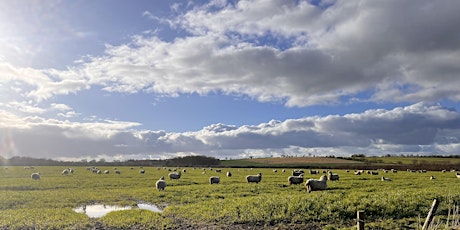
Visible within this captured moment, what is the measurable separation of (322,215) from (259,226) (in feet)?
12.6

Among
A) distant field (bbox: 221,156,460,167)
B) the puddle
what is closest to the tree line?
distant field (bbox: 221,156,460,167)

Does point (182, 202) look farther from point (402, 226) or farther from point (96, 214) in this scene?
point (402, 226)

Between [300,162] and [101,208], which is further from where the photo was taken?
[300,162]

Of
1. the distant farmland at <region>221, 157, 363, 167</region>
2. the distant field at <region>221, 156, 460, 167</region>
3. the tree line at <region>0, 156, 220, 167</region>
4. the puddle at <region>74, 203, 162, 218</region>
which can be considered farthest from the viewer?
the tree line at <region>0, 156, 220, 167</region>

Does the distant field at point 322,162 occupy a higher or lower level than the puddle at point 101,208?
higher

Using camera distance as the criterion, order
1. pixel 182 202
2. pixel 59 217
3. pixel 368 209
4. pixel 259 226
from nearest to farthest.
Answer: pixel 259 226
pixel 368 209
pixel 59 217
pixel 182 202

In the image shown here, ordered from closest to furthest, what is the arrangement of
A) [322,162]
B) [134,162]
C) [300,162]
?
[322,162] → [300,162] → [134,162]

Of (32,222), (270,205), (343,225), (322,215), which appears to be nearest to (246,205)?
(270,205)

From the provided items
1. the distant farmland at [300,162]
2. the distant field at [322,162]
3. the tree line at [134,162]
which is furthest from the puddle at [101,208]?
the tree line at [134,162]

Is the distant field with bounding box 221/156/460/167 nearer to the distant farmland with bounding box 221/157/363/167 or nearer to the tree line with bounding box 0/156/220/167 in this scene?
the distant farmland with bounding box 221/157/363/167

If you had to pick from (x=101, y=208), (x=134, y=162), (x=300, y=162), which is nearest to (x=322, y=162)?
(x=300, y=162)

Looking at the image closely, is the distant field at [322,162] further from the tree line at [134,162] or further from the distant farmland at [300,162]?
the tree line at [134,162]

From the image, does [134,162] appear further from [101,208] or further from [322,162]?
[101,208]

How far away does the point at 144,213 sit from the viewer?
24359 mm
